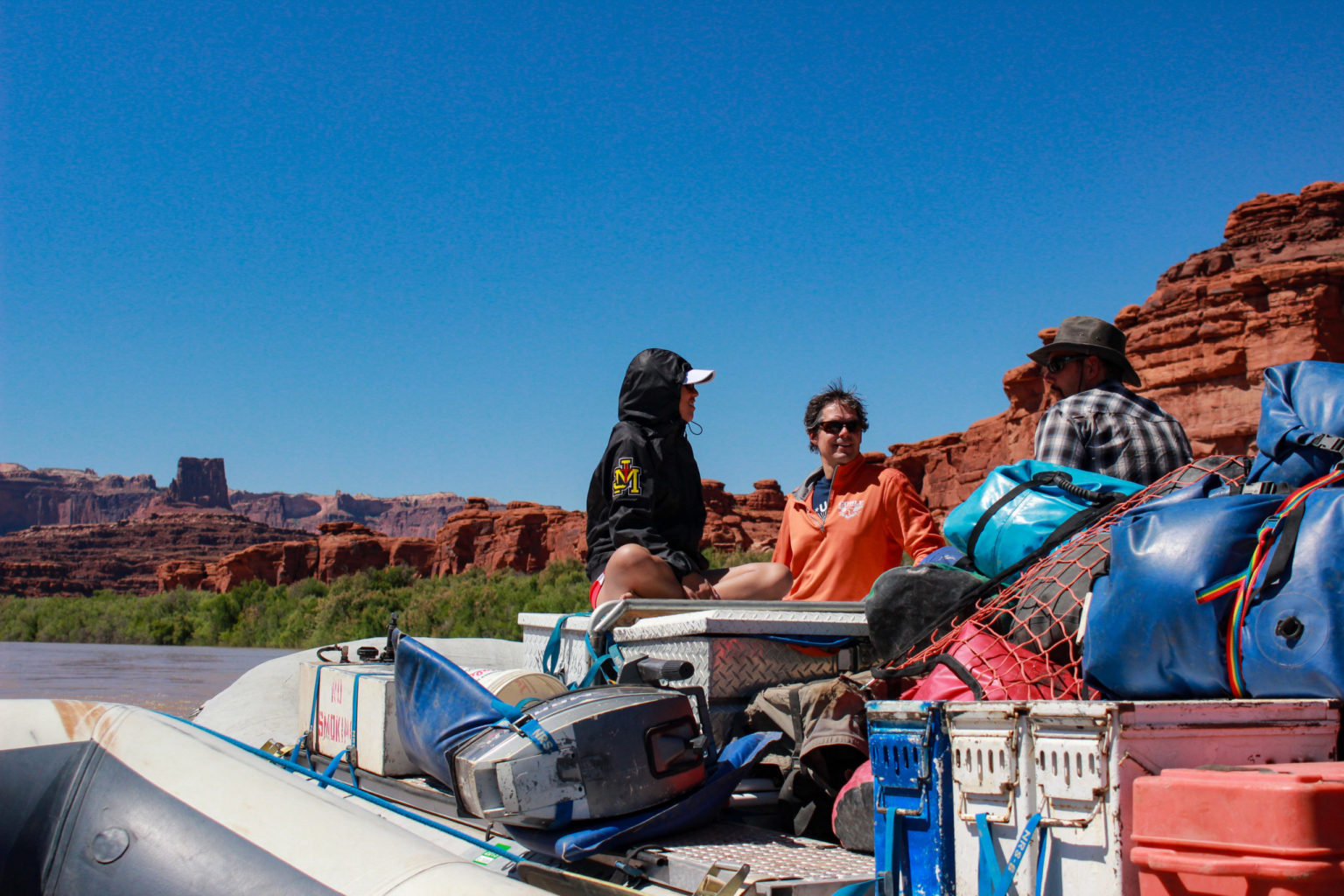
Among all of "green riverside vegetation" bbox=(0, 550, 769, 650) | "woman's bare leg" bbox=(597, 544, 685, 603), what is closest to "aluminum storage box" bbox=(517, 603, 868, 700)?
"woman's bare leg" bbox=(597, 544, 685, 603)

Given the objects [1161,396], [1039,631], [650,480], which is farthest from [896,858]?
[1161,396]

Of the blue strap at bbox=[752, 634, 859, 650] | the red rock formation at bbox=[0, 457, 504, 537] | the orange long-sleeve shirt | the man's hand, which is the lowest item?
the blue strap at bbox=[752, 634, 859, 650]

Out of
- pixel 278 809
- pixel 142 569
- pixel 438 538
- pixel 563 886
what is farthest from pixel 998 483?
pixel 142 569

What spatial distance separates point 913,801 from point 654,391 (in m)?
2.63

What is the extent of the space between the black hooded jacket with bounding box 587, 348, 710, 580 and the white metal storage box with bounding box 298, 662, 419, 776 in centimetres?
108

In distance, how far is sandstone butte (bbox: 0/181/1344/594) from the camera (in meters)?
34.7

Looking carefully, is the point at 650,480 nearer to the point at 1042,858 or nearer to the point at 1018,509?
the point at 1018,509

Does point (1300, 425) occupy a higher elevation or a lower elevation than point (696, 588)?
higher

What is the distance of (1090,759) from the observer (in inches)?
61.2

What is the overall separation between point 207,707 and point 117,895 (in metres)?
4.27

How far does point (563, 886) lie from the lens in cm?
228

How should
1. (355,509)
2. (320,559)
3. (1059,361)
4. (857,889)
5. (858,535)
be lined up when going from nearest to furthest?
(857,889)
(1059,361)
(858,535)
(320,559)
(355,509)

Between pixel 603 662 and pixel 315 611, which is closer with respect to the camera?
pixel 603 662

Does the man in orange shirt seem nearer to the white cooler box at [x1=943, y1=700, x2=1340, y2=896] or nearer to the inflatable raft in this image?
the white cooler box at [x1=943, y1=700, x2=1340, y2=896]
